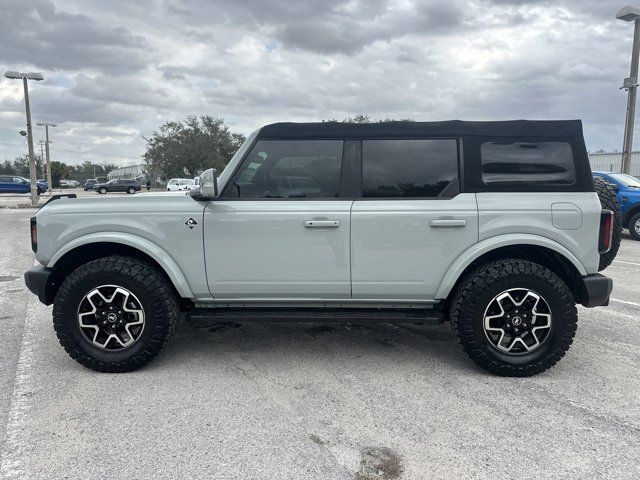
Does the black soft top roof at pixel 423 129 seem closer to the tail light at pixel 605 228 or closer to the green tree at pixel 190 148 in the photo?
the tail light at pixel 605 228

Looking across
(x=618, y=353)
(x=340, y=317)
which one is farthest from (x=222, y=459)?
(x=618, y=353)

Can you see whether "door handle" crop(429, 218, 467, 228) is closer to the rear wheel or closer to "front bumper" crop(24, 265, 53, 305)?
the rear wheel

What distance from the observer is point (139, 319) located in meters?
3.73

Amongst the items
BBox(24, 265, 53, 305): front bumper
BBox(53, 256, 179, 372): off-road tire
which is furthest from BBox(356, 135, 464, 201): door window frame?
BBox(24, 265, 53, 305): front bumper

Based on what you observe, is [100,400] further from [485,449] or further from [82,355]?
[485,449]

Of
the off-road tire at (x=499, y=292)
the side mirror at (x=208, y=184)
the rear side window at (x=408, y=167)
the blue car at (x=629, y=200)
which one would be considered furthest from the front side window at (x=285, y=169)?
the blue car at (x=629, y=200)

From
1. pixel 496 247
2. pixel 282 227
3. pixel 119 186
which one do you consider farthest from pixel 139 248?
pixel 119 186

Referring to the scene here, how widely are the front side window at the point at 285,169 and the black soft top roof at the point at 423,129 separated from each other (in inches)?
3.2

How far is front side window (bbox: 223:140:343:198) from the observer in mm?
3777

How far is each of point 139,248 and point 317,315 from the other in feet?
4.80

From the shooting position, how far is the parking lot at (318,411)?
8.45ft

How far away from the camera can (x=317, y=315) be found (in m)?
3.78

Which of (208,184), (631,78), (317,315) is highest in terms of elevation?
(631,78)

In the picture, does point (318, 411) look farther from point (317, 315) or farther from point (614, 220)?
point (614, 220)
